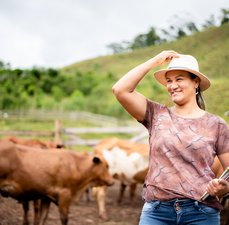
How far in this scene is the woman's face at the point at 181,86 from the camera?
9.84 ft

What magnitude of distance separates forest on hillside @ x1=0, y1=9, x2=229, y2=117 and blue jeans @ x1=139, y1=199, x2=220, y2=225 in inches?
1156

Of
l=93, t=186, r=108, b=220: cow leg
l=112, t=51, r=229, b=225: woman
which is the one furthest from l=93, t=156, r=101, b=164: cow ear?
l=112, t=51, r=229, b=225: woman

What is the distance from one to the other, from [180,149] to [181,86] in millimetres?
417

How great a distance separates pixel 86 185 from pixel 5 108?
2965 cm

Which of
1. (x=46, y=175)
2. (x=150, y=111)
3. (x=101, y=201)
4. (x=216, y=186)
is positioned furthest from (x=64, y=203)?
(x=216, y=186)

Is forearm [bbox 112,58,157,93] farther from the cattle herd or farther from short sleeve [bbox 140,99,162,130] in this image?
the cattle herd

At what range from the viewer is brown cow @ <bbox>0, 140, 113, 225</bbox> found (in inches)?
253

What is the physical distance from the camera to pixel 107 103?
38750 millimetres

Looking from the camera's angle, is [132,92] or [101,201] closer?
[132,92]

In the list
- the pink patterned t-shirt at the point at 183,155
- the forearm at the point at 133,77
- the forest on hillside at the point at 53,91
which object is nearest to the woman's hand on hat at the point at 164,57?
the forearm at the point at 133,77

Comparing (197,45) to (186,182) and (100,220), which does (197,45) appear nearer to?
(100,220)

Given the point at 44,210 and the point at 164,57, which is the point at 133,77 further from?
the point at 44,210

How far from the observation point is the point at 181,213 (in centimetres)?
277

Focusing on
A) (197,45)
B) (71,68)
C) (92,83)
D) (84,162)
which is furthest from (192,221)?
(71,68)
